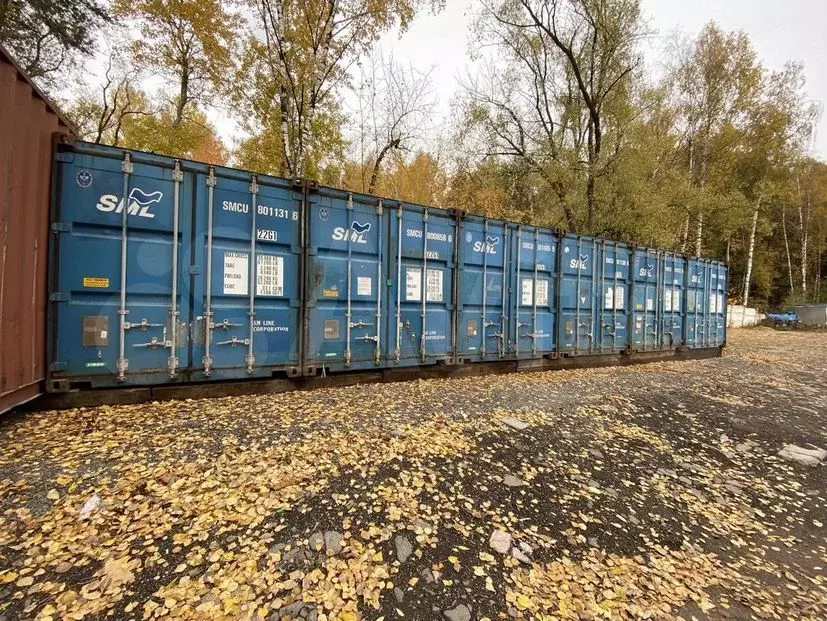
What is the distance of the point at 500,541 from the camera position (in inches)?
116

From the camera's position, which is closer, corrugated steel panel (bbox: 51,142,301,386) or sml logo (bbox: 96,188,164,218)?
corrugated steel panel (bbox: 51,142,301,386)

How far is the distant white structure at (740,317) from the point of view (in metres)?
27.6

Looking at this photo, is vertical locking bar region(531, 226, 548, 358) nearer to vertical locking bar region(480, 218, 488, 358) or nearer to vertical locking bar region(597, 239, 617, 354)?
vertical locking bar region(480, 218, 488, 358)

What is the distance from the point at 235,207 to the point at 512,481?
5.73m

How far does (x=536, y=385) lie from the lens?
784cm

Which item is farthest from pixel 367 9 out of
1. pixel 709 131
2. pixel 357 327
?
pixel 709 131

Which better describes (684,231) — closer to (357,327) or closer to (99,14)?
(357,327)

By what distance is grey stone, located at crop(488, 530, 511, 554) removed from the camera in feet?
9.45

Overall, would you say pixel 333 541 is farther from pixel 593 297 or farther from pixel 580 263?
pixel 593 297

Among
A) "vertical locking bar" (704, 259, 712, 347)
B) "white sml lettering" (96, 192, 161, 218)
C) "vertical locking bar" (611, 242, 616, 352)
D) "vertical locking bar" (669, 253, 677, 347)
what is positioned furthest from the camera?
"vertical locking bar" (704, 259, 712, 347)

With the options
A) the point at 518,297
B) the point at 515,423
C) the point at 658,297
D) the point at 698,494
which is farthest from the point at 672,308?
the point at 698,494

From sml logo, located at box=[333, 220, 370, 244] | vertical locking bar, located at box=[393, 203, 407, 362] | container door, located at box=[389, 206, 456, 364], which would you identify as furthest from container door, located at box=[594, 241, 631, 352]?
sml logo, located at box=[333, 220, 370, 244]

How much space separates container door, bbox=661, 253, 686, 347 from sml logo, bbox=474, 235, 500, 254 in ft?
24.2

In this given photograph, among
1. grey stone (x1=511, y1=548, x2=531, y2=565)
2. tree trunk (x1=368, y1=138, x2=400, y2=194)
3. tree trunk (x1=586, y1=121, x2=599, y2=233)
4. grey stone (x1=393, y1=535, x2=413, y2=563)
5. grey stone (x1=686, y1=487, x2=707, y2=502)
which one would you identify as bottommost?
grey stone (x1=686, y1=487, x2=707, y2=502)
